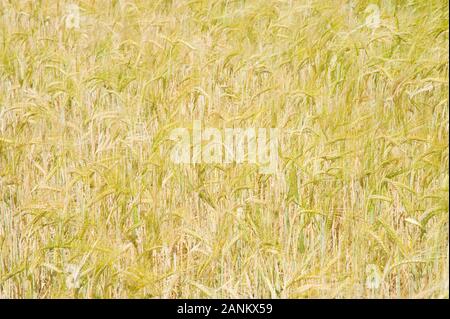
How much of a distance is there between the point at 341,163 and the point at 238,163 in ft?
0.97

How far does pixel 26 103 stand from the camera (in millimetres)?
2391

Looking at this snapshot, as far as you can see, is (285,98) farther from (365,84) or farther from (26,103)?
(26,103)

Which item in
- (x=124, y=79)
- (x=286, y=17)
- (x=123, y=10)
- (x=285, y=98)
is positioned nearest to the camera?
(x=285, y=98)

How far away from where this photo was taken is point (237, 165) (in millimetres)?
2154

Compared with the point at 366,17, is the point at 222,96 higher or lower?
lower

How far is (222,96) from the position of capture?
2.45 meters

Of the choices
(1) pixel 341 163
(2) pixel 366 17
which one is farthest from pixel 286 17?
(1) pixel 341 163

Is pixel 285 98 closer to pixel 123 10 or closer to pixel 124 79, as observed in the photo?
pixel 124 79

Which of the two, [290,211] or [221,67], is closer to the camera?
[290,211]

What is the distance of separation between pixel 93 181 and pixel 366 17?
3.86 ft

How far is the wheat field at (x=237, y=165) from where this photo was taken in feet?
6.50

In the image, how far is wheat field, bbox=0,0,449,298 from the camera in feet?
6.50

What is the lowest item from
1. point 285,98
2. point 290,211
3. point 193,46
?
point 290,211

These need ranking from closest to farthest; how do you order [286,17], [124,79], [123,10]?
[124,79], [286,17], [123,10]
